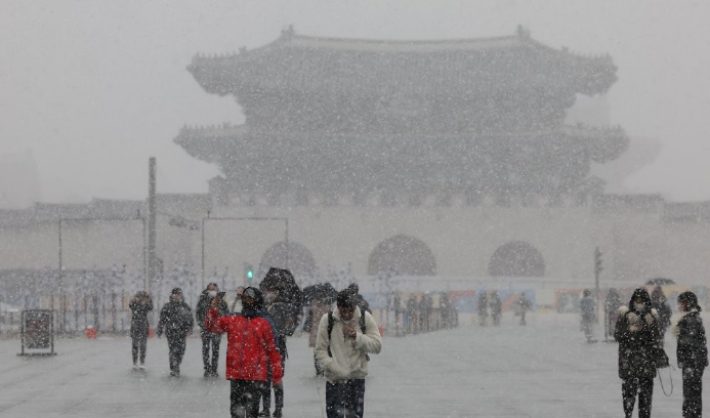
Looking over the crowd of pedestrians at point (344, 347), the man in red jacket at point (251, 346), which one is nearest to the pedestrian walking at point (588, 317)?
the crowd of pedestrians at point (344, 347)

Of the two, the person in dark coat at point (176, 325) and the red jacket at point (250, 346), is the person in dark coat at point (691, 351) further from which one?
the person in dark coat at point (176, 325)

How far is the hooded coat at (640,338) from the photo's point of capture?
11352mm

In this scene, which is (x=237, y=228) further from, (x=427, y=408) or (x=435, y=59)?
(x=427, y=408)

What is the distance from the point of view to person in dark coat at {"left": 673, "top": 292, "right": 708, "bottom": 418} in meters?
12.1

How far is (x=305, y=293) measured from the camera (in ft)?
54.2

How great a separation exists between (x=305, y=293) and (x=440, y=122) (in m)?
45.6

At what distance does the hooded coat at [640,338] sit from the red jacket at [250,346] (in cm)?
320

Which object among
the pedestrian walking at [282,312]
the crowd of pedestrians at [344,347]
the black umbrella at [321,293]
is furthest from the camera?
the black umbrella at [321,293]

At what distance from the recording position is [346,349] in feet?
32.5

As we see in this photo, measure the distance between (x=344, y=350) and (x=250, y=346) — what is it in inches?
35.5

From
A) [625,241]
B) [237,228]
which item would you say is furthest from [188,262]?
[625,241]

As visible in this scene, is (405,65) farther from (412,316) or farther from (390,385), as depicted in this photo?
(390,385)

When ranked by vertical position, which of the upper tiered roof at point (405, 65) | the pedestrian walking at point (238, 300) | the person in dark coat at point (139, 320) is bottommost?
the person in dark coat at point (139, 320)

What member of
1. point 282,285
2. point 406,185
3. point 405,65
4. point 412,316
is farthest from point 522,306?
point 282,285
